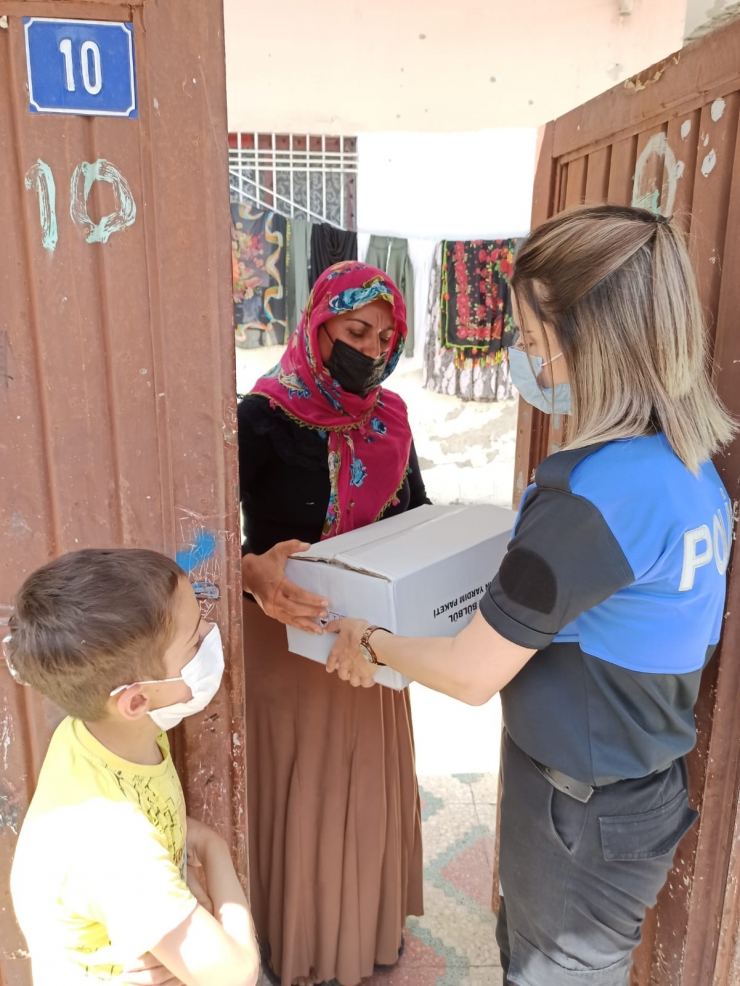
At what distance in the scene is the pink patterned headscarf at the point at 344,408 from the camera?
1897 millimetres

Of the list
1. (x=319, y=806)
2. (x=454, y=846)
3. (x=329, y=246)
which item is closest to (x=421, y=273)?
(x=329, y=246)

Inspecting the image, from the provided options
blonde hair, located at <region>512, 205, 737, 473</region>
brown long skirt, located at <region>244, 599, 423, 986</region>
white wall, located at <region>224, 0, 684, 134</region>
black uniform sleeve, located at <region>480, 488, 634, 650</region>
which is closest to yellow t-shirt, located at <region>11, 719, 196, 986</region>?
black uniform sleeve, located at <region>480, 488, 634, 650</region>

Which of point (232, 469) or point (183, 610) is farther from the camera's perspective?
point (232, 469)

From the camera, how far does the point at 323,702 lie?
6.15 ft

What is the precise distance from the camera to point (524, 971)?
4.32ft

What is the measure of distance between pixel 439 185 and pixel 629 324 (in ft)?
15.9

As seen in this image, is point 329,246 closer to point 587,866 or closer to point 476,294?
point 476,294

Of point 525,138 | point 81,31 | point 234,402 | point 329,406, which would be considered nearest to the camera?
point 81,31

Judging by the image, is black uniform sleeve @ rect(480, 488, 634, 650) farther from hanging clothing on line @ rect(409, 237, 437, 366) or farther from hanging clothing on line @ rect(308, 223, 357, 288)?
hanging clothing on line @ rect(409, 237, 437, 366)

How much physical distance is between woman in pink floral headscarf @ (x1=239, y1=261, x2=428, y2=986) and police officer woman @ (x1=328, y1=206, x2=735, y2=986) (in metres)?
Answer: 0.66

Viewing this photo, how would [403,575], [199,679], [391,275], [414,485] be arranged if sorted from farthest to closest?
[391,275]
[414,485]
[403,575]
[199,679]

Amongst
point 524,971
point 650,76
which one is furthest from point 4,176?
point 524,971

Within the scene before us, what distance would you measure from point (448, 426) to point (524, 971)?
530 centimetres

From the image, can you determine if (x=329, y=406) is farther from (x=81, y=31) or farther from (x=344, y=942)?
(x=344, y=942)
